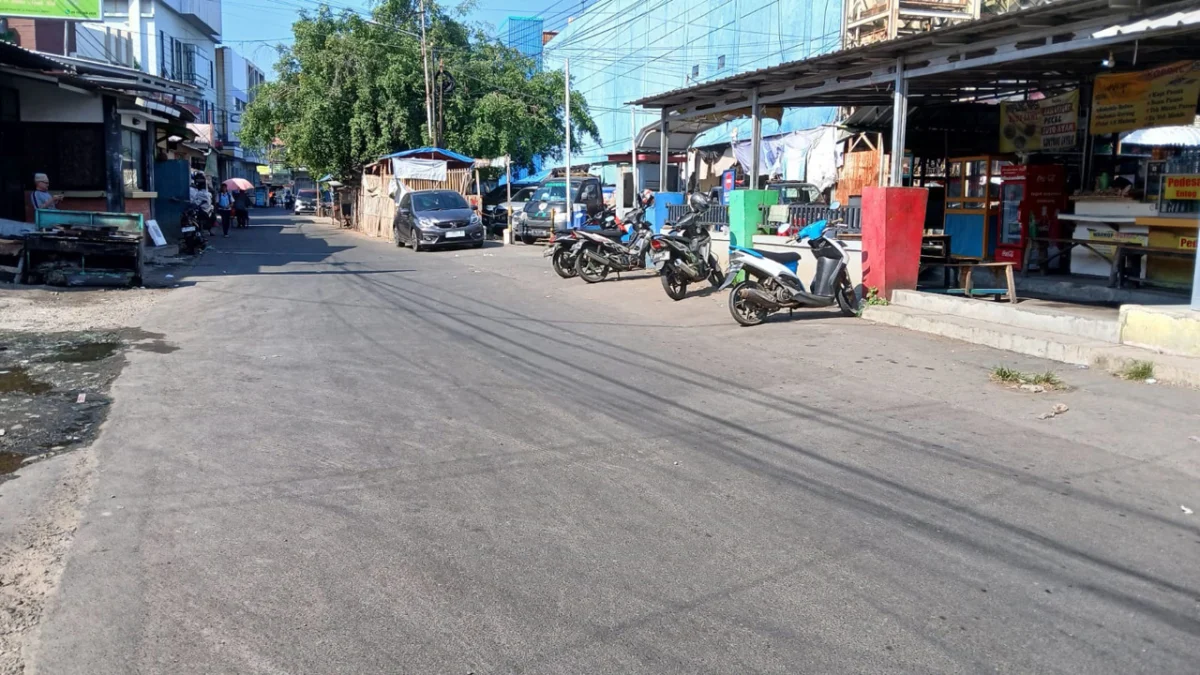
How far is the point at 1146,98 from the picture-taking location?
11492 millimetres

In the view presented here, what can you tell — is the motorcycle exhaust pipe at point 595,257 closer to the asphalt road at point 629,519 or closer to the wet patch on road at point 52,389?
the asphalt road at point 629,519

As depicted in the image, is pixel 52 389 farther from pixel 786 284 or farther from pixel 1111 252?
pixel 1111 252

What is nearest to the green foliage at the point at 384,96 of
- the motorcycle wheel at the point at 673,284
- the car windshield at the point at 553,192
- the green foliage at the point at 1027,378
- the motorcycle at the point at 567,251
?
the car windshield at the point at 553,192

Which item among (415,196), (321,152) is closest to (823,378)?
(415,196)

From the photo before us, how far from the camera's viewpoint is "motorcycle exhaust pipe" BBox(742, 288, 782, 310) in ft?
36.5

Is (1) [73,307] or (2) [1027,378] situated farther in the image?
(1) [73,307]

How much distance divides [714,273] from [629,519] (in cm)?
1006

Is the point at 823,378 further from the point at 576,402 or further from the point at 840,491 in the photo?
the point at 840,491

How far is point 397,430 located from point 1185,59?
416 inches

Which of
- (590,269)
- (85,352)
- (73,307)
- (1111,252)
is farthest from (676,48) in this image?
(85,352)

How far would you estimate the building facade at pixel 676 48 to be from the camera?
1056 inches

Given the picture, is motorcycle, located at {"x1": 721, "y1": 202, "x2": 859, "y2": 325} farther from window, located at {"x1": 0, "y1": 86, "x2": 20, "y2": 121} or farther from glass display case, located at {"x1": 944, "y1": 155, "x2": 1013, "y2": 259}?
window, located at {"x1": 0, "y1": 86, "x2": 20, "y2": 121}

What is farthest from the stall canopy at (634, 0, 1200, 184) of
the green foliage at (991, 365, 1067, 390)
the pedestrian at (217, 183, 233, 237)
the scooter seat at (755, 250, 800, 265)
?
the pedestrian at (217, 183, 233, 237)

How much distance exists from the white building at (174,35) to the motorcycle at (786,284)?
114ft
